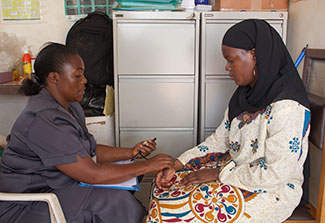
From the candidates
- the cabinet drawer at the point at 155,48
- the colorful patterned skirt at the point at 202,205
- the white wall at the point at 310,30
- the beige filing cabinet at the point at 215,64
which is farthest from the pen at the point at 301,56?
the colorful patterned skirt at the point at 202,205

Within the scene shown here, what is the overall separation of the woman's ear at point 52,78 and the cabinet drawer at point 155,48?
1.13 metres

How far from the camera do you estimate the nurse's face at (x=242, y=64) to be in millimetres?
1594

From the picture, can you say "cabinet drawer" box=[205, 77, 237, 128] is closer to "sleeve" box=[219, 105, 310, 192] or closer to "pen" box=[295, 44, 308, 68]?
"pen" box=[295, 44, 308, 68]

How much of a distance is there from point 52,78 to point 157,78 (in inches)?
48.3

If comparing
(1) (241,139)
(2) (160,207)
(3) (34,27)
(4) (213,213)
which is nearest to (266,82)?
(1) (241,139)

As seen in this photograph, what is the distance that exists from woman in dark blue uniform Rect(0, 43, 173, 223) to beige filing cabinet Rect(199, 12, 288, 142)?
3.86ft

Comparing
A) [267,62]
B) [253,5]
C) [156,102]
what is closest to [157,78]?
[156,102]

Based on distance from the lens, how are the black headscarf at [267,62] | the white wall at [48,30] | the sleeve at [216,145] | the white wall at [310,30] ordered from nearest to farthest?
the black headscarf at [267,62], the sleeve at [216,145], the white wall at [310,30], the white wall at [48,30]

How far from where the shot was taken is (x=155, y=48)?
8.70 ft

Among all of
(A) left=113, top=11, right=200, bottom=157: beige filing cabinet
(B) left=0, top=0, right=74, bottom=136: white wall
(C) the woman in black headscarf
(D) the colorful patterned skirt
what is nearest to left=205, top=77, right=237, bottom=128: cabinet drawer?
(A) left=113, top=11, right=200, bottom=157: beige filing cabinet

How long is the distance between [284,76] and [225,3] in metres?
1.32

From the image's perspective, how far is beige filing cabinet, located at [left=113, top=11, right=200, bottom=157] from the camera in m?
2.62

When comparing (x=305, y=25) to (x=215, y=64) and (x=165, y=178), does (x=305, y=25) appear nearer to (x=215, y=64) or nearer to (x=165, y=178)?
(x=215, y=64)

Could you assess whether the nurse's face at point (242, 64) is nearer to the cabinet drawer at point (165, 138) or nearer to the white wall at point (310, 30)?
the white wall at point (310, 30)
